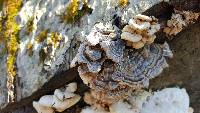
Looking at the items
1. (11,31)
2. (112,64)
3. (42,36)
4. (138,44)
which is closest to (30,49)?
(42,36)

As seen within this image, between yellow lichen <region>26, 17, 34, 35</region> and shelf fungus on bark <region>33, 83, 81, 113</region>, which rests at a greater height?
yellow lichen <region>26, 17, 34, 35</region>

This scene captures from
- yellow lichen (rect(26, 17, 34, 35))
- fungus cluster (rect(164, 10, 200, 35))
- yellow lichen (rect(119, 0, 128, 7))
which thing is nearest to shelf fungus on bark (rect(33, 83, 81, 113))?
yellow lichen (rect(26, 17, 34, 35))

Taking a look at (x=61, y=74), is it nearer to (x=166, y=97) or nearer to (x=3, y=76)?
(x=3, y=76)

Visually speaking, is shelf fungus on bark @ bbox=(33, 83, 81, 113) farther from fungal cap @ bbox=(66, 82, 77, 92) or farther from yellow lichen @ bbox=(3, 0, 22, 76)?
yellow lichen @ bbox=(3, 0, 22, 76)

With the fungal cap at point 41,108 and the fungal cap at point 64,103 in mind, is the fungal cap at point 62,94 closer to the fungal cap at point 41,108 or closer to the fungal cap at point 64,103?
the fungal cap at point 64,103

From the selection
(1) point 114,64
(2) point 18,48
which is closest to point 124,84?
(1) point 114,64

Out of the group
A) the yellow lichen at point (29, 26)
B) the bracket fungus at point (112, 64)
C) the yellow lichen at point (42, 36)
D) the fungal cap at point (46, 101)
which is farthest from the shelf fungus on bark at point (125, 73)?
the yellow lichen at point (29, 26)

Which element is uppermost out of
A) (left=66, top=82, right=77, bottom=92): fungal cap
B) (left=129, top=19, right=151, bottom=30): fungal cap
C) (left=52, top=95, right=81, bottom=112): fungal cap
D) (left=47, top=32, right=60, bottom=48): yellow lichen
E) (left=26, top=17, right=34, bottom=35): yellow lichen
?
(left=129, top=19, right=151, bottom=30): fungal cap
